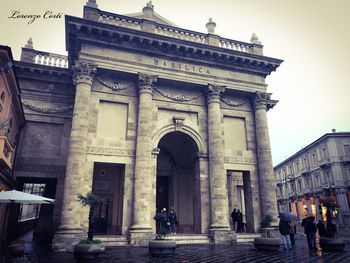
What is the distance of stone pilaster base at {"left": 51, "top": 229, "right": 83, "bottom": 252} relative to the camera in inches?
561

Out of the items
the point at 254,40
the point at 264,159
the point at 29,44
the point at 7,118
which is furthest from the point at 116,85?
the point at 254,40

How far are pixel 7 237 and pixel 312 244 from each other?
1740 centimetres

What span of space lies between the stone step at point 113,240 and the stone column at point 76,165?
4.07ft

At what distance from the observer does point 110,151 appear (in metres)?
17.5

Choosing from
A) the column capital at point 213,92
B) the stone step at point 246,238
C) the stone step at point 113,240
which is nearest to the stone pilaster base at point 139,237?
the stone step at point 113,240

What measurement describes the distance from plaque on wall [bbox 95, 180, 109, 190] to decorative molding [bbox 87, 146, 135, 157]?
147 inches

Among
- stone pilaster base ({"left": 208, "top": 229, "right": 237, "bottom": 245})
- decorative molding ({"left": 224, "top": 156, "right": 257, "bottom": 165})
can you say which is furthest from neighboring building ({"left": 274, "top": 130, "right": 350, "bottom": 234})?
stone pilaster base ({"left": 208, "top": 229, "right": 237, "bottom": 245})

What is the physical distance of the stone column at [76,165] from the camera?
14.6m

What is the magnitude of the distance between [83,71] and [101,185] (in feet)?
26.5

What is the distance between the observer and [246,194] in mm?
20375

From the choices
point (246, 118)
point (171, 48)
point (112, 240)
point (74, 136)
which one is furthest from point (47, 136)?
point (246, 118)

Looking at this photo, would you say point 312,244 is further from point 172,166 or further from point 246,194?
point 172,166

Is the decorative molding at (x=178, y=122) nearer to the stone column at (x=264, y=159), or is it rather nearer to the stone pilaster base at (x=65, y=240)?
the stone column at (x=264, y=159)

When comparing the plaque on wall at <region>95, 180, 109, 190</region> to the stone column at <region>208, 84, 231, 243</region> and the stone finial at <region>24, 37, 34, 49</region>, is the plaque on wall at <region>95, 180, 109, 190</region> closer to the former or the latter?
the stone column at <region>208, 84, 231, 243</region>
